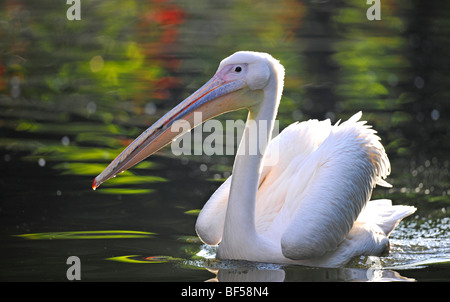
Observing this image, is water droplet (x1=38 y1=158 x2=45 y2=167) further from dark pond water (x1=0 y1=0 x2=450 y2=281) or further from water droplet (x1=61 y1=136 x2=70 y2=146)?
water droplet (x1=61 y1=136 x2=70 y2=146)

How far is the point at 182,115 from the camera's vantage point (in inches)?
197

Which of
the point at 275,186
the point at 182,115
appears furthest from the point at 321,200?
the point at 182,115

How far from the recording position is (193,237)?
226 inches

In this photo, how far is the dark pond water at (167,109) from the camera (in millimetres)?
5250

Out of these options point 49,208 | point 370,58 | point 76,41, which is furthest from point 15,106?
point 370,58

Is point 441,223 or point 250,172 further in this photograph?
point 441,223

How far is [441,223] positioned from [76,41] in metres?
8.95

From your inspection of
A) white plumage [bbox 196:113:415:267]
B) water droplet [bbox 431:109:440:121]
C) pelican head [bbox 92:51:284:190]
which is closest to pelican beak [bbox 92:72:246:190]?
pelican head [bbox 92:51:284:190]

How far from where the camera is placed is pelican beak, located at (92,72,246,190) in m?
4.96

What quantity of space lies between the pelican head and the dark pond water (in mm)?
783

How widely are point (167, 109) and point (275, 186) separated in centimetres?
441

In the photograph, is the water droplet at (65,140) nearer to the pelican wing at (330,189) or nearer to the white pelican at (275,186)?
the white pelican at (275,186)

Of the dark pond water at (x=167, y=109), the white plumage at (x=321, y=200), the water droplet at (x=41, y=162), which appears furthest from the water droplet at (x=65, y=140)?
the white plumage at (x=321, y=200)
